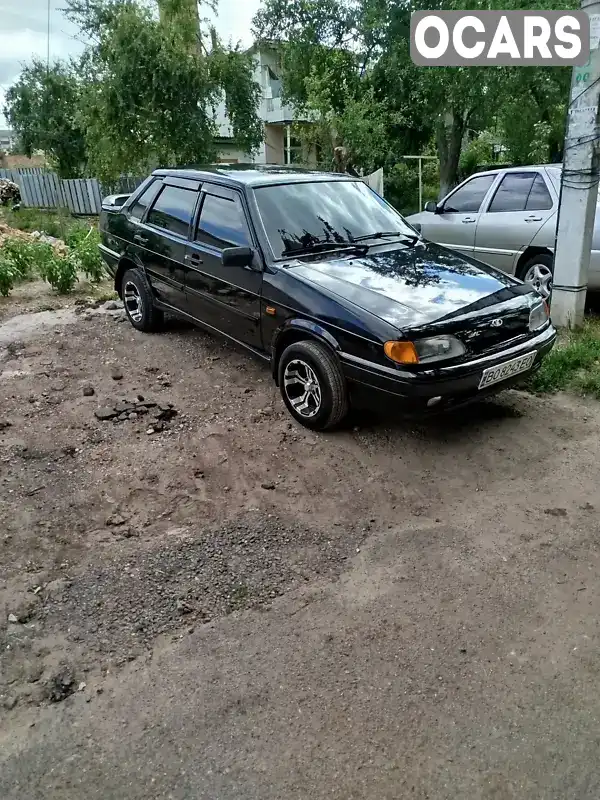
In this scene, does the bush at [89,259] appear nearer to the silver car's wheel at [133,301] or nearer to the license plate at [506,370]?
the silver car's wheel at [133,301]

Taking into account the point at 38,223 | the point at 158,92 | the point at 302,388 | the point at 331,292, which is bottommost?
the point at 302,388

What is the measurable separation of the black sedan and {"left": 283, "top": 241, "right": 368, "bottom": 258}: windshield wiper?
1 centimetres

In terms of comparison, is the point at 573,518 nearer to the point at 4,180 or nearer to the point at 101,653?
the point at 101,653

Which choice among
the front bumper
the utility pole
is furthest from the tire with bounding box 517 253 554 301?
the front bumper

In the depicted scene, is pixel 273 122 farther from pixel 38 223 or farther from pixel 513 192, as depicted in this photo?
pixel 513 192

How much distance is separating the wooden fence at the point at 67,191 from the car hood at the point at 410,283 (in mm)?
15569

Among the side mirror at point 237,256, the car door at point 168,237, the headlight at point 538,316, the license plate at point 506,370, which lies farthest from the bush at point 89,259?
the license plate at point 506,370

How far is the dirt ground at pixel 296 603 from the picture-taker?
7.22ft

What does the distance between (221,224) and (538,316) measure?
8.60 ft

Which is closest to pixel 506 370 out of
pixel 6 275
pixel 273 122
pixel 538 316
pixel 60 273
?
pixel 538 316

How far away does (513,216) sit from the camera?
302 inches

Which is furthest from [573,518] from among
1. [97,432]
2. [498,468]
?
[97,432]

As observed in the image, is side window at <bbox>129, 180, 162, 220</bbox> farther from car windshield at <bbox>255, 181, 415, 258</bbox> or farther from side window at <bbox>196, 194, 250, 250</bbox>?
car windshield at <bbox>255, 181, 415, 258</bbox>

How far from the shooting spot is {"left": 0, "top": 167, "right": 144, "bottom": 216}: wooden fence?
Answer: 62.6 feet
